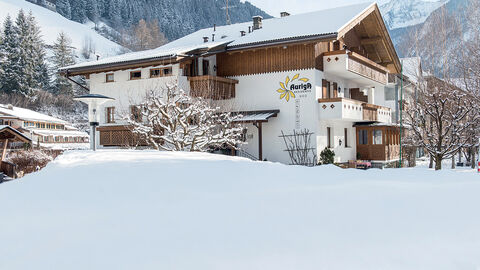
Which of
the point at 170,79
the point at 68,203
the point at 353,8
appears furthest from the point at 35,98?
the point at 68,203

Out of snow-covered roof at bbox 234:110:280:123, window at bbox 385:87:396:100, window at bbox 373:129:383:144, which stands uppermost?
window at bbox 385:87:396:100

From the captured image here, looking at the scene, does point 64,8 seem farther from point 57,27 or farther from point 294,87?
point 294,87

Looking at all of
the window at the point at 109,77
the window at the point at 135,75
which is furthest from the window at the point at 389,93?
the window at the point at 109,77

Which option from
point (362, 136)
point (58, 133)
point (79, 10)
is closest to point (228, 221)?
point (362, 136)

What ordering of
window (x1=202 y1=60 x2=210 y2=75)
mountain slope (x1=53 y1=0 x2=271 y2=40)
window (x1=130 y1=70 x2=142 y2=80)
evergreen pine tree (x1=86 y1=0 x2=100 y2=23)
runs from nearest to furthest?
window (x1=202 y1=60 x2=210 y2=75) < window (x1=130 y1=70 x2=142 y2=80) < evergreen pine tree (x1=86 y1=0 x2=100 y2=23) < mountain slope (x1=53 y1=0 x2=271 y2=40)

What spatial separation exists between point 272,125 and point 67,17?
111m

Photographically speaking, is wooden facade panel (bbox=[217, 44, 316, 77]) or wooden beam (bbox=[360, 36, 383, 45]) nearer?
wooden facade panel (bbox=[217, 44, 316, 77])

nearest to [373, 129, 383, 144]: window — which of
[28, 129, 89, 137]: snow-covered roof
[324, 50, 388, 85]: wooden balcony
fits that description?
[324, 50, 388, 85]: wooden balcony

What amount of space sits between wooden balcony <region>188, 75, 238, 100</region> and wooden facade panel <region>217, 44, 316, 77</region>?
Answer: 1.14m

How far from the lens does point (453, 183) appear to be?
754 cm

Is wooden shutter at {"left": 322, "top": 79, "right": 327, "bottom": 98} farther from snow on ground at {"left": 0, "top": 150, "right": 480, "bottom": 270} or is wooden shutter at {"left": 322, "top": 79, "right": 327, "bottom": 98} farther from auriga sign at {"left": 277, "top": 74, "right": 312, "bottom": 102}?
snow on ground at {"left": 0, "top": 150, "right": 480, "bottom": 270}

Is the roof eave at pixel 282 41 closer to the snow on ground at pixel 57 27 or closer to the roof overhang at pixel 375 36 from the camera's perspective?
the roof overhang at pixel 375 36

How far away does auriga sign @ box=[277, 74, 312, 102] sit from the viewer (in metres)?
22.5

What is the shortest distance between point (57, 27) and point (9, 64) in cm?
4891
